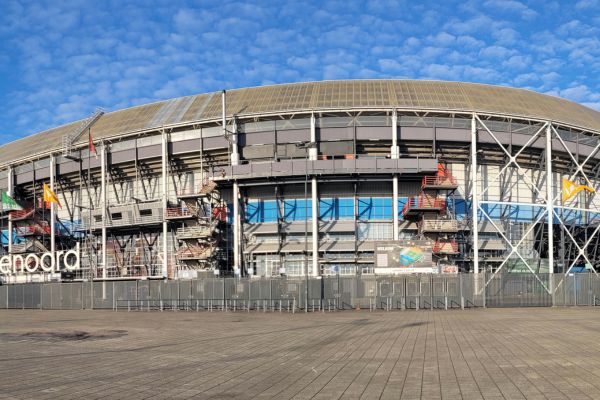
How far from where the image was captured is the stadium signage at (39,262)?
58.2 meters

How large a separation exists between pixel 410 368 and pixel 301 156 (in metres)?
39.5

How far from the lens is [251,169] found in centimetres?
5309

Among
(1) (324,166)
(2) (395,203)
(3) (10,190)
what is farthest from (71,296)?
(2) (395,203)

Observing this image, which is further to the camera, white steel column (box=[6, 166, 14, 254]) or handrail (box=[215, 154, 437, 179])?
white steel column (box=[6, 166, 14, 254])

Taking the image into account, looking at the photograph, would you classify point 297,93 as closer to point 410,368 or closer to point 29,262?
point 29,262

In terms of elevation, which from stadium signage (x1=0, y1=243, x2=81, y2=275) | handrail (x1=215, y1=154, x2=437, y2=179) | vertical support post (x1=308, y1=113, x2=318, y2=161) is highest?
vertical support post (x1=308, y1=113, x2=318, y2=161)

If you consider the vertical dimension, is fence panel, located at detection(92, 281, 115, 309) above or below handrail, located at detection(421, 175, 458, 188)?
below

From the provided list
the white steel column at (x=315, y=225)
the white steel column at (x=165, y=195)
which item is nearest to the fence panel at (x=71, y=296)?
the white steel column at (x=165, y=195)

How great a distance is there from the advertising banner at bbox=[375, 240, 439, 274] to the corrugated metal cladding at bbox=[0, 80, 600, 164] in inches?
566

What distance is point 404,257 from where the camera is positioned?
4456cm

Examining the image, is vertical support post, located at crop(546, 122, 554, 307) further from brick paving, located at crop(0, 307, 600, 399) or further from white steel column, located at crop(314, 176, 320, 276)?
white steel column, located at crop(314, 176, 320, 276)

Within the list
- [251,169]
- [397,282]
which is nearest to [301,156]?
[251,169]

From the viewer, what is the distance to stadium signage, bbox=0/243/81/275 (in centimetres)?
5825

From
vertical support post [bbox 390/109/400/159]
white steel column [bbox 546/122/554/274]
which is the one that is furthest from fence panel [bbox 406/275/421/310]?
vertical support post [bbox 390/109/400/159]
